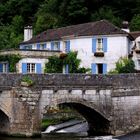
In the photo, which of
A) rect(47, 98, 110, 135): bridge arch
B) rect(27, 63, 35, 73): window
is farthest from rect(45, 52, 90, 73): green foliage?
rect(47, 98, 110, 135): bridge arch

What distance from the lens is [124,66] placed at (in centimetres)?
4794

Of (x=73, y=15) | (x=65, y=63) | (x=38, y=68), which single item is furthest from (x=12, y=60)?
(x=73, y=15)

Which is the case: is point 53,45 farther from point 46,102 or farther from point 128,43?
point 46,102

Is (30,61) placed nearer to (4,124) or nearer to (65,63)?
(65,63)

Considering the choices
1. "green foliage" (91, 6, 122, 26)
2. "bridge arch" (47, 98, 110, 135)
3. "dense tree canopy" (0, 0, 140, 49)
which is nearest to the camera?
"bridge arch" (47, 98, 110, 135)

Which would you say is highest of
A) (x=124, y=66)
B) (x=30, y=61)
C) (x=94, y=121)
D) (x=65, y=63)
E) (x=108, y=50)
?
(x=108, y=50)

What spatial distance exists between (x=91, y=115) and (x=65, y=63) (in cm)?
841

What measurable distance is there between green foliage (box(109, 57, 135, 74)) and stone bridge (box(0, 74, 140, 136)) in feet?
24.8

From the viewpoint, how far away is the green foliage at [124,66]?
47781 millimetres

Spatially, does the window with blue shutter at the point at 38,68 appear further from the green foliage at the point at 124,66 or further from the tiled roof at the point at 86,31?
the green foliage at the point at 124,66

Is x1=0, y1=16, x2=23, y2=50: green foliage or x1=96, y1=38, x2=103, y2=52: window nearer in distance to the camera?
x1=96, y1=38, x2=103, y2=52: window

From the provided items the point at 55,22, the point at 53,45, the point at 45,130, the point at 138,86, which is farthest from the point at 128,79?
the point at 55,22

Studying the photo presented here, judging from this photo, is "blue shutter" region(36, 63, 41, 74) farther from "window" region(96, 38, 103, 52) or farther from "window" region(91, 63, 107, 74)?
"window" region(96, 38, 103, 52)

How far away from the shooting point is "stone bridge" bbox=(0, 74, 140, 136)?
36.7 metres
